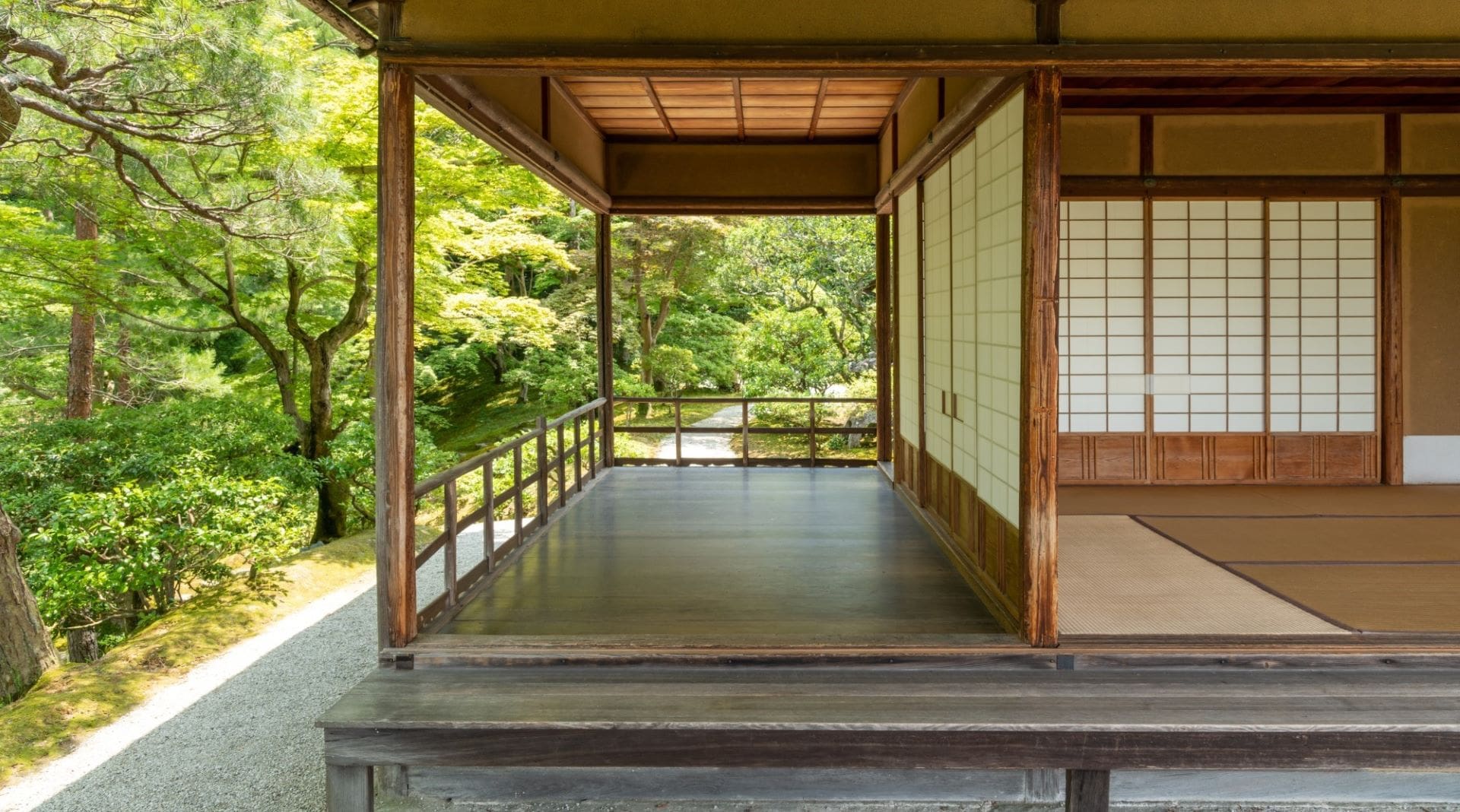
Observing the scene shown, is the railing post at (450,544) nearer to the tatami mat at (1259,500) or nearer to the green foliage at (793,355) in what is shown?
the tatami mat at (1259,500)

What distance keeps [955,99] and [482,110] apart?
2.09 m

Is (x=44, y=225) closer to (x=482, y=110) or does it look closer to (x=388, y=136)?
(x=482, y=110)

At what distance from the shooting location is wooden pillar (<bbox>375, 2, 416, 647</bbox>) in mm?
3111

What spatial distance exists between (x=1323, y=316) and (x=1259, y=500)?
1438 millimetres

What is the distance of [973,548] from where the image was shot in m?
4.20

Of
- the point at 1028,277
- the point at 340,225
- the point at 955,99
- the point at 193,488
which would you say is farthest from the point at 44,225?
the point at 1028,277

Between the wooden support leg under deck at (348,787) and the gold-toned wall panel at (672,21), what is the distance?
237 cm

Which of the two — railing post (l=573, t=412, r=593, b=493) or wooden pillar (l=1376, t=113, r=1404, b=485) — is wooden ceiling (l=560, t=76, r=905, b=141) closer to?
railing post (l=573, t=412, r=593, b=493)

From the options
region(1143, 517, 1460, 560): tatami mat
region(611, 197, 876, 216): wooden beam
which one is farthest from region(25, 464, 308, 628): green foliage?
region(1143, 517, 1460, 560): tatami mat

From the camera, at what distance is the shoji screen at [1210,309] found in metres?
6.16

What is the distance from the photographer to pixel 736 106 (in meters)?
6.16

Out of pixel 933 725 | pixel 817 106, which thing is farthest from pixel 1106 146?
pixel 933 725

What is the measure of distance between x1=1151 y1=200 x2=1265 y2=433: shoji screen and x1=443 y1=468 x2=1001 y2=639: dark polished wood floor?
2.09 meters

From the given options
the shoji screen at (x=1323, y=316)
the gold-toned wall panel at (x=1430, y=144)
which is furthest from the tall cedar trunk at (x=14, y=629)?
the gold-toned wall panel at (x=1430, y=144)
